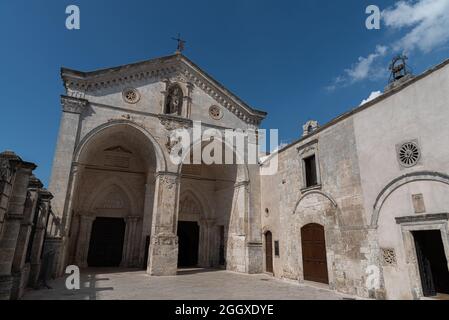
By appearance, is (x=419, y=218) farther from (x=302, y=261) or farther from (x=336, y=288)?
(x=302, y=261)

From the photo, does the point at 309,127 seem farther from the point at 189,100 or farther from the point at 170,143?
the point at 170,143

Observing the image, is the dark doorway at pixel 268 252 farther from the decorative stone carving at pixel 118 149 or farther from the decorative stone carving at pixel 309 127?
the decorative stone carving at pixel 118 149

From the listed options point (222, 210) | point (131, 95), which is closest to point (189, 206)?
point (222, 210)

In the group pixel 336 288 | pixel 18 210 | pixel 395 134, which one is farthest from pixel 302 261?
pixel 18 210

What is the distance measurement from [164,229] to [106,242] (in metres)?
4.87

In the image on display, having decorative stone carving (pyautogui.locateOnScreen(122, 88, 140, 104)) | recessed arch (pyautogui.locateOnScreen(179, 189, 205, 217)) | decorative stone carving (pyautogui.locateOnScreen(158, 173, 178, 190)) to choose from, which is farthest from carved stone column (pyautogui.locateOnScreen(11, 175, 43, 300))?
recessed arch (pyautogui.locateOnScreen(179, 189, 205, 217))

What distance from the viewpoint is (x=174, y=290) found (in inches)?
353

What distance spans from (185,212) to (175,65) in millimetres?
8643

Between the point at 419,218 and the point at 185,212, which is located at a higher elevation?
the point at 185,212

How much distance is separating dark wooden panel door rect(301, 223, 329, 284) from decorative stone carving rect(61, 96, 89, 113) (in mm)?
10880

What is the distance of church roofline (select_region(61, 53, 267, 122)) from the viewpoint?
12445 mm

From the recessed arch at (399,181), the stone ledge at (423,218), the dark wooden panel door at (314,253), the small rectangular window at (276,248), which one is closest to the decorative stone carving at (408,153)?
the recessed arch at (399,181)

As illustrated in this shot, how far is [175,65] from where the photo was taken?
14.9 meters

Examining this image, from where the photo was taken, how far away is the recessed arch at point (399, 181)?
670cm
